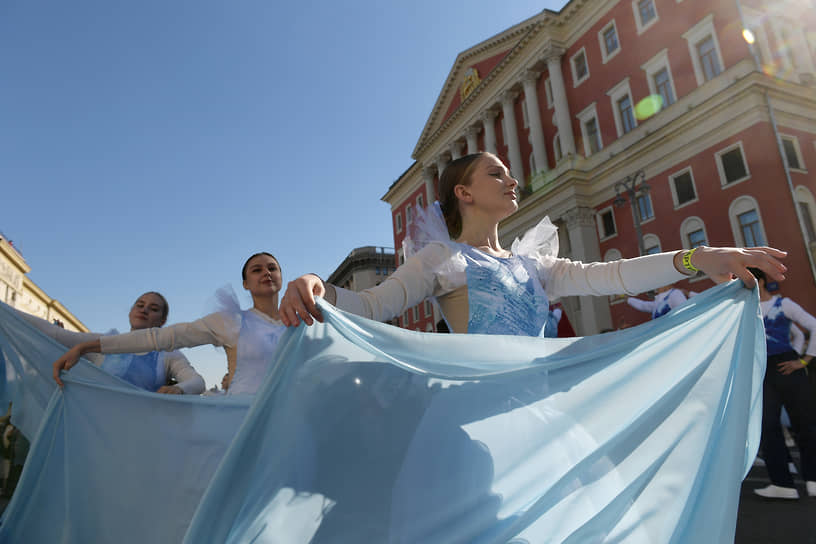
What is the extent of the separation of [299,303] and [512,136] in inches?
1182

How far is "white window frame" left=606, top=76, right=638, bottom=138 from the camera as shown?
2342 cm

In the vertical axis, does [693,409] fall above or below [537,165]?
below

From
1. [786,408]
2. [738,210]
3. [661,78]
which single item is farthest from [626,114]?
[786,408]

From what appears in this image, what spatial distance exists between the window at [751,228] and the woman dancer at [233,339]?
18.3 meters

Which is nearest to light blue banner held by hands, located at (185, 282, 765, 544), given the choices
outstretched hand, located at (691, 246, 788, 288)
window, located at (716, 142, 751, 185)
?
outstretched hand, located at (691, 246, 788, 288)

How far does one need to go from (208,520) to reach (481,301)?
1.18 m

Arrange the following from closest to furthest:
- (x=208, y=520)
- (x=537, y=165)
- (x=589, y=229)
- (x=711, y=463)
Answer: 1. (x=208, y=520)
2. (x=711, y=463)
3. (x=589, y=229)
4. (x=537, y=165)

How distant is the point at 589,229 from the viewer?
80.3 ft

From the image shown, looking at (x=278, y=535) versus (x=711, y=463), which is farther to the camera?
(x=711, y=463)

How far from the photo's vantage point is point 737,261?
1.84m

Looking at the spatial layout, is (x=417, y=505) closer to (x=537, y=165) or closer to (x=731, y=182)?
(x=731, y=182)

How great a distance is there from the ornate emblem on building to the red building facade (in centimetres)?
198

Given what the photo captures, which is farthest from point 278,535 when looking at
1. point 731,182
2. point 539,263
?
point 731,182

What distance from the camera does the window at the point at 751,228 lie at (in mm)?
17516
